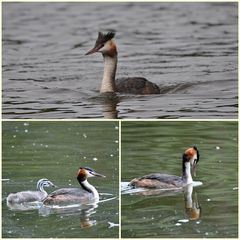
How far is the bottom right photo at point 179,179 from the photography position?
7973 mm

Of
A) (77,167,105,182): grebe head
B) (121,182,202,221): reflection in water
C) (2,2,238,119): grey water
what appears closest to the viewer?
(121,182,202,221): reflection in water

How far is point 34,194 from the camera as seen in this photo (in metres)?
8.34

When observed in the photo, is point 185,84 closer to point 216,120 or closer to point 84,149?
point 216,120

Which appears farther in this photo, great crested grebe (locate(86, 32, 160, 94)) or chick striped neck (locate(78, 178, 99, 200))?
great crested grebe (locate(86, 32, 160, 94))

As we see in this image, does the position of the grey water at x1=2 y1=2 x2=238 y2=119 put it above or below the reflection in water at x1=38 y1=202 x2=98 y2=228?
above

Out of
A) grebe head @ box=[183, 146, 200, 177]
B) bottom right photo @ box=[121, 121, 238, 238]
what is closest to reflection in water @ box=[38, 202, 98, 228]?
bottom right photo @ box=[121, 121, 238, 238]

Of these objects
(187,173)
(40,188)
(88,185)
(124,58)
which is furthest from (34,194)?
(124,58)

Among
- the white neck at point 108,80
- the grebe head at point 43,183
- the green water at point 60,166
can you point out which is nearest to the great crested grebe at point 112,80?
the white neck at point 108,80

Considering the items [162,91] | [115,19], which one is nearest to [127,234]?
[162,91]

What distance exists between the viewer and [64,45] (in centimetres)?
1286

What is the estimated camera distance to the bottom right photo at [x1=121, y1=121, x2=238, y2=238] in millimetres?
7973

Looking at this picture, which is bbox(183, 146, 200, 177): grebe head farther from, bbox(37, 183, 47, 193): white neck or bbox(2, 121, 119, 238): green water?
bbox(37, 183, 47, 193): white neck

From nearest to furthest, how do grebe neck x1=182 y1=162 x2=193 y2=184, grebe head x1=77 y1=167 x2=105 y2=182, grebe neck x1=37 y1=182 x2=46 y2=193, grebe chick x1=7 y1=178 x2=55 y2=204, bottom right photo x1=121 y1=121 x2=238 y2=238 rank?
bottom right photo x1=121 y1=121 x2=238 y2=238 → grebe chick x1=7 y1=178 x2=55 y2=204 → grebe neck x1=37 y1=182 x2=46 y2=193 → grebe head x1=77 y1=167 x2=105 y2=182 → grebe neck x1=182 y1=162 x2=193 y2=184

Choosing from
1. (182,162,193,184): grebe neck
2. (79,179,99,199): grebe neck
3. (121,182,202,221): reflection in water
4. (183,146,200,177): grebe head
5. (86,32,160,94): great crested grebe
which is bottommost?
(121,182,202,221): reflection in water
